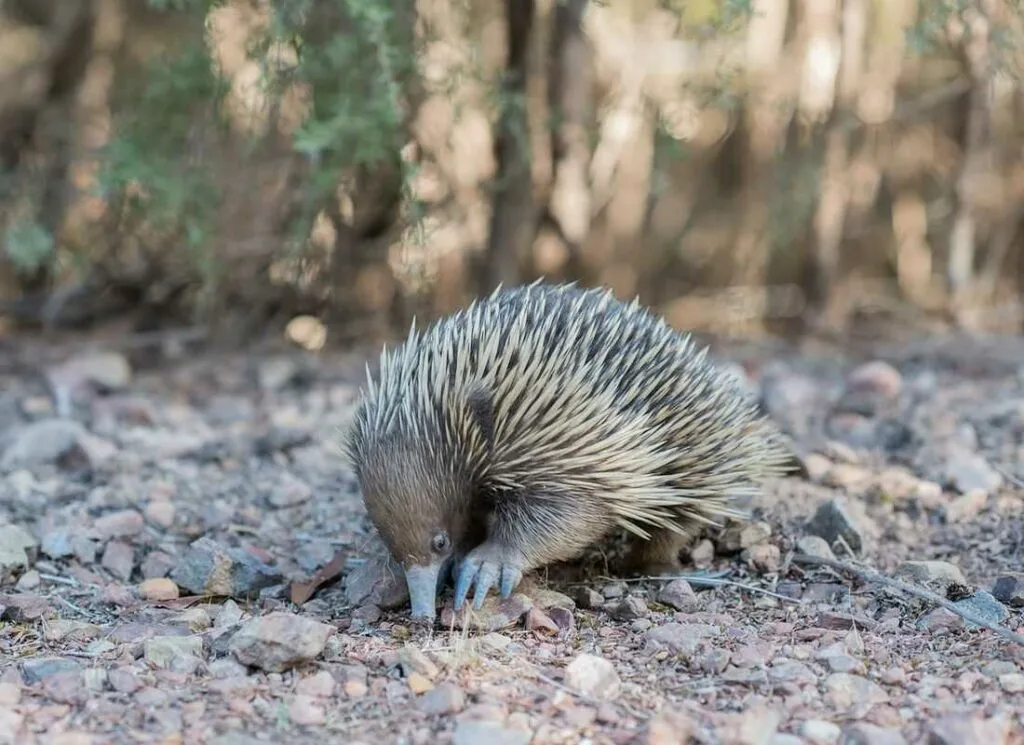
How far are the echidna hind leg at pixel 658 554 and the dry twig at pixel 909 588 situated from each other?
14.3 inches

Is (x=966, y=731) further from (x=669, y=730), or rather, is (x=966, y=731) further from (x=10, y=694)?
(x=10, y=694)

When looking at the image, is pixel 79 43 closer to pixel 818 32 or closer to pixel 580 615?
pixel 818 32

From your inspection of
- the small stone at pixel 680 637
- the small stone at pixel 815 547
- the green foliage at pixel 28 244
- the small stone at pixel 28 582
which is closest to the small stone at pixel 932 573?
the small stone at pixel 815 547

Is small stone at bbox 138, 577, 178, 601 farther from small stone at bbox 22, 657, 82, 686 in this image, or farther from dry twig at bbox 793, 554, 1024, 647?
dry twig at bbox 793, 554, 1024, 647

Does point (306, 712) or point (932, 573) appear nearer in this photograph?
point (306, 712)

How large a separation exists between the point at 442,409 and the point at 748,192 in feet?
18.0

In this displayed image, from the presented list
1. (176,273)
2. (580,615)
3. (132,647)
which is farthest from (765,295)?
(132,647)

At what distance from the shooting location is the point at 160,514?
13.7 feet

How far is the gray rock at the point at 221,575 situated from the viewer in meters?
3.59

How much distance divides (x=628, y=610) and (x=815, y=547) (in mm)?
728

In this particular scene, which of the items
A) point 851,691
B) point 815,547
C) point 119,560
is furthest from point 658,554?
point 119,560

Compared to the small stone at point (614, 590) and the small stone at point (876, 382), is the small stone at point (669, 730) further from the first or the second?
the small stone at point (876, 382)

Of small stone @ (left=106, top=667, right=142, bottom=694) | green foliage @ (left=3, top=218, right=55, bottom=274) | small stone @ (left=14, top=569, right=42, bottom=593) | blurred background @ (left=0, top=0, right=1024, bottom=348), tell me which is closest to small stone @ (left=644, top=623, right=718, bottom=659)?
small stone @ (left=106, top=667, right=142, bottom=694)

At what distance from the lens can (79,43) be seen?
7.32 meters
